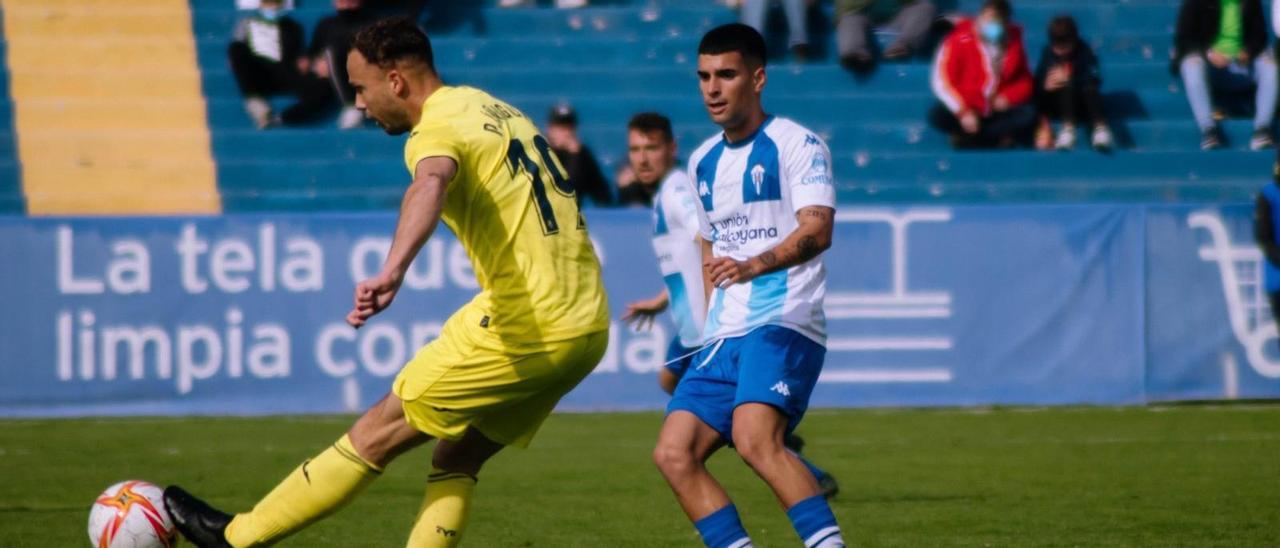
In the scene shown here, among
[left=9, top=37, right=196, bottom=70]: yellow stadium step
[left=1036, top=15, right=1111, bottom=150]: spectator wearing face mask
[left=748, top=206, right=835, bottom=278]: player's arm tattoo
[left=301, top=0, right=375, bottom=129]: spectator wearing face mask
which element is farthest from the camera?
[left=9, top=37, right=196, bottom=70]: yellow stadium step

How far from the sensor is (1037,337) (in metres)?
13.4

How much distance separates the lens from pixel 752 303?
610 cm

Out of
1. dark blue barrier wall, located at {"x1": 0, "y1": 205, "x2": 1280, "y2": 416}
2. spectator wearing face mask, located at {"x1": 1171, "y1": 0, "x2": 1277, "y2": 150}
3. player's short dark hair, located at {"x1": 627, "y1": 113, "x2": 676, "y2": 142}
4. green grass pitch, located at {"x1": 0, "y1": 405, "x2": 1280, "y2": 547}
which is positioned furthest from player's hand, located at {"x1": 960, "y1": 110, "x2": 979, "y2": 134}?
player's short dark hair, located at {"x1": 627, "y1": 113, "x2": 676, "y2": 142}

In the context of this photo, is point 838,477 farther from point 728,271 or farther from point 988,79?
point 988,79

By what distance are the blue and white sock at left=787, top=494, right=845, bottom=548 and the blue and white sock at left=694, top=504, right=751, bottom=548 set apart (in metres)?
0.19

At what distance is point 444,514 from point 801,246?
147cm

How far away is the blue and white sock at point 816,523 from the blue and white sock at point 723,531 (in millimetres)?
187

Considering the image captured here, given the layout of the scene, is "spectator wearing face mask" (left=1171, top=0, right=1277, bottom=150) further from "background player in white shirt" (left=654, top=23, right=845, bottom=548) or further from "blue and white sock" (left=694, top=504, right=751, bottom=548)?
"blue and white sock" (left=694, top=504, right=751, bottom=548)

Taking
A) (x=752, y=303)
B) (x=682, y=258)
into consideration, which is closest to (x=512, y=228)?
(x=752, y=303)

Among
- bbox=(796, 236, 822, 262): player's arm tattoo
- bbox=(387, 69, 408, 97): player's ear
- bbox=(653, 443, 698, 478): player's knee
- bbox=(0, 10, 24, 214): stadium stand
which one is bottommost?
bbox=(0, 10, 24, 214): stadium stand

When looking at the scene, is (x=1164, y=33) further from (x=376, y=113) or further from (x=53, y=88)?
(x=376, y=113)

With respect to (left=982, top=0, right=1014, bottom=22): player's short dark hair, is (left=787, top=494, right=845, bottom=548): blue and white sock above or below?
below

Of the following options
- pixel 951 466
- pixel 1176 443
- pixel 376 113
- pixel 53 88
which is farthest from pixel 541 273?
pixel 53 88

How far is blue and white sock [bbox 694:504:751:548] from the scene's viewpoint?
5.82 meters
